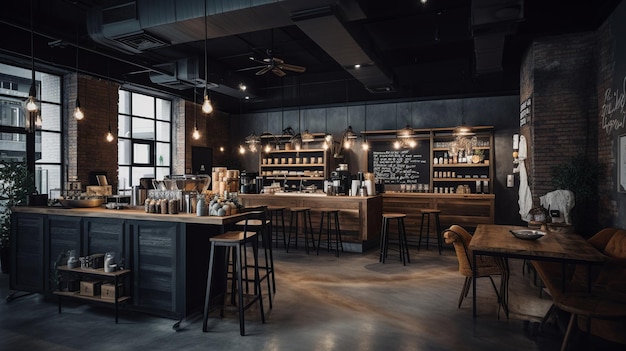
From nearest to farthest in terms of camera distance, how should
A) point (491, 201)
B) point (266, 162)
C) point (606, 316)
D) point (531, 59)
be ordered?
point (606, 316) → point (531, 59) → point (491, 201) → point (266, 162)

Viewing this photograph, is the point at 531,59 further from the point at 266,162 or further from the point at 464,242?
the point at 266,162

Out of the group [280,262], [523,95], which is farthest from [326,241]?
[523,95]

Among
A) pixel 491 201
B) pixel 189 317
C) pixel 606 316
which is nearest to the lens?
pixel 606 316

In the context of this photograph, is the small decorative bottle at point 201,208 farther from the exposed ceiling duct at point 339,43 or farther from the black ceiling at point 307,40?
the exposed ceiling duct at point 339,43

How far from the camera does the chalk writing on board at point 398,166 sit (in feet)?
29.9

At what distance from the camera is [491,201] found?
729cm

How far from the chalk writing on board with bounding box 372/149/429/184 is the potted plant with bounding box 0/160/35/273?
7085mm

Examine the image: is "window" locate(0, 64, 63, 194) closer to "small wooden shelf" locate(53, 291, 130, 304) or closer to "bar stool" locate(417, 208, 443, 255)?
"small wooden shelf" locate(53, 291, 130, 304)

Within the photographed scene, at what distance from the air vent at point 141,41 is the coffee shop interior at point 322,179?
31 millimetres

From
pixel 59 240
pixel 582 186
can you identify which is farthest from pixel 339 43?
pixel 59 240

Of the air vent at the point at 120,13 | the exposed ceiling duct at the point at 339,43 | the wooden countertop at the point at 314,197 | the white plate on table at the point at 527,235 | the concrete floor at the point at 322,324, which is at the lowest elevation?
the concrete floor at the point at 322,324

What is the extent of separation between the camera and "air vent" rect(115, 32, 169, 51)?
16.3 ft

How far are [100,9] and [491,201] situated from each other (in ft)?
23.8

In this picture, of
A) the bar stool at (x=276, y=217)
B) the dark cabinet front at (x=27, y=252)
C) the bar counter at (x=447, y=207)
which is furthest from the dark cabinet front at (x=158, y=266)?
the bar counter at (x=447, y=207)
